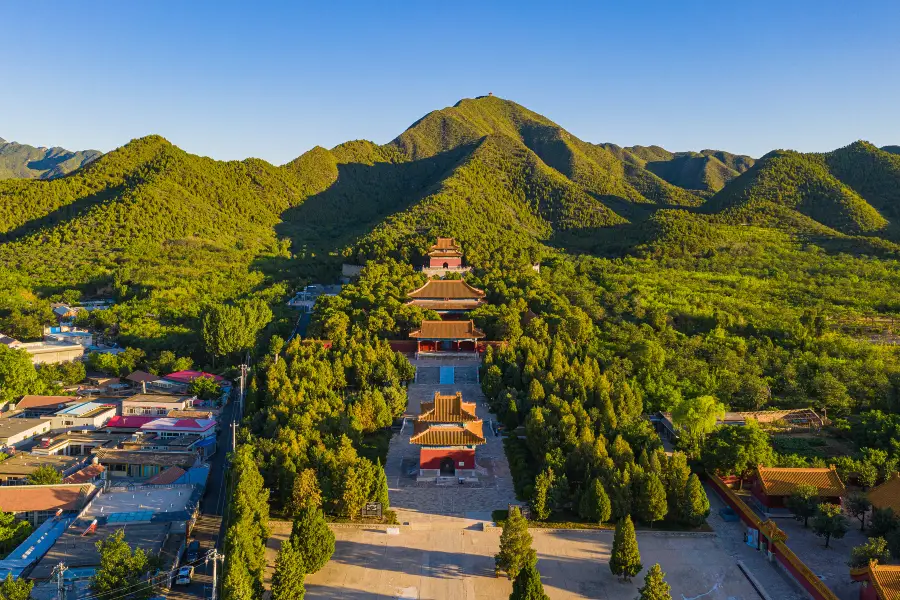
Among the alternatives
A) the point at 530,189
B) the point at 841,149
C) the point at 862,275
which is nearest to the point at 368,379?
the point at 862,275

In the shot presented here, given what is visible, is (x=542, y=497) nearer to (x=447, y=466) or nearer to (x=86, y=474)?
(x=447, y=466)

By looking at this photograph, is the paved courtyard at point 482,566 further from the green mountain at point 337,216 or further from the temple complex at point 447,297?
the green mountain at point 337,216

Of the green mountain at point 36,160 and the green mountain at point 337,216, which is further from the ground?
the green mountain at point 36,160

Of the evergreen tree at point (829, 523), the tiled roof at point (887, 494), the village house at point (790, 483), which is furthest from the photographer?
the village house at point (790, 483)

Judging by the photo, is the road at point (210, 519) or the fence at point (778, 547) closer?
the fence at point (778, 547)

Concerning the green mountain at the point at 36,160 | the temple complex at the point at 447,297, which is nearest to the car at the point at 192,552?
the temple complex at the point at 447,297

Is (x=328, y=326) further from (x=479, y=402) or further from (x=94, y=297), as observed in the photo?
(x=94, y=297)

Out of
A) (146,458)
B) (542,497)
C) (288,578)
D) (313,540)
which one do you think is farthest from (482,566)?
(146,458)

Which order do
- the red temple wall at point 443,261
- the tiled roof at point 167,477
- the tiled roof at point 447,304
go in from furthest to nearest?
the red temple wall at point 443,261 → the tiled roof at point 447,304 → the tiled roof at point 167,477
